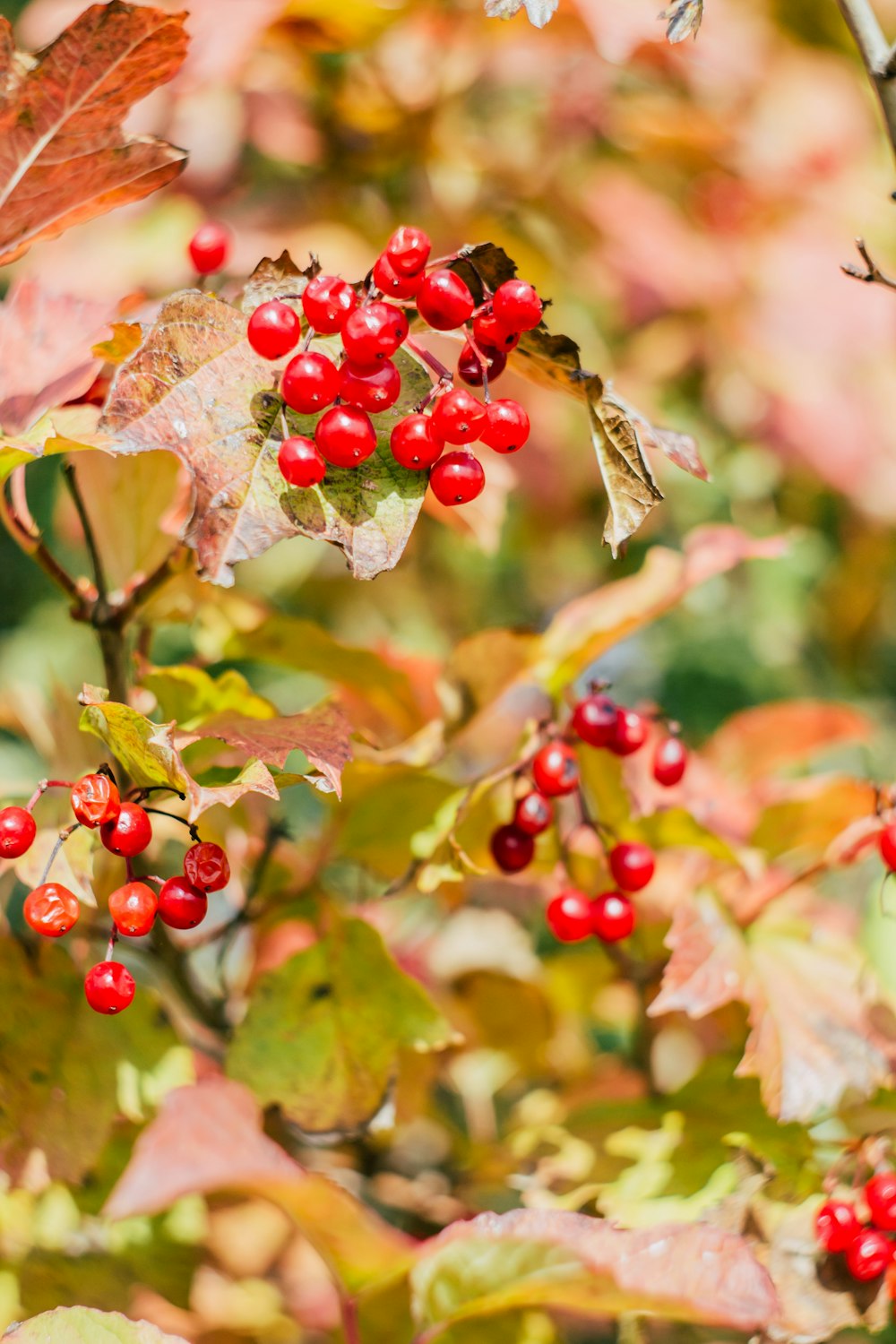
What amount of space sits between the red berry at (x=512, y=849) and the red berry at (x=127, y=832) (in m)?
0.20

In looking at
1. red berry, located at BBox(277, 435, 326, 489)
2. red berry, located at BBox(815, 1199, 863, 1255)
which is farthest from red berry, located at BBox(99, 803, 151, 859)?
red berry, located at BBox(815, 1199, 863, 1255)

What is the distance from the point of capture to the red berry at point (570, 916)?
0.58m

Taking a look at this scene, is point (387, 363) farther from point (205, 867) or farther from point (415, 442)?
point (205, 867)

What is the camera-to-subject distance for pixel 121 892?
438 mm

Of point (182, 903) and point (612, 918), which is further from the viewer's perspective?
point (612, 918)

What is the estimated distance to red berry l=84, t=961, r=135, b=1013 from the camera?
1.44ft

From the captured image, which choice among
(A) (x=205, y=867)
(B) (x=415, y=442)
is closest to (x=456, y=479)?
(B) (x=415, y=442)

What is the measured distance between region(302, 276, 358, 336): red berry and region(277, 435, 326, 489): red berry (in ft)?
0.15

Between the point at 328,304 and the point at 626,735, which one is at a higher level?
the point at 328,304

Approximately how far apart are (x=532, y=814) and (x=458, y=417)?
22cm

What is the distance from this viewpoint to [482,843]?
63 cm

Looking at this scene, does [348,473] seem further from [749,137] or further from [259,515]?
[749,137]

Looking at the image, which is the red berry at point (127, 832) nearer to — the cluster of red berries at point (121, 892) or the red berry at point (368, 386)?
the cluster of red berries at point (121, 892)

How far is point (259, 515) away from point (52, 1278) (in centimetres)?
42
